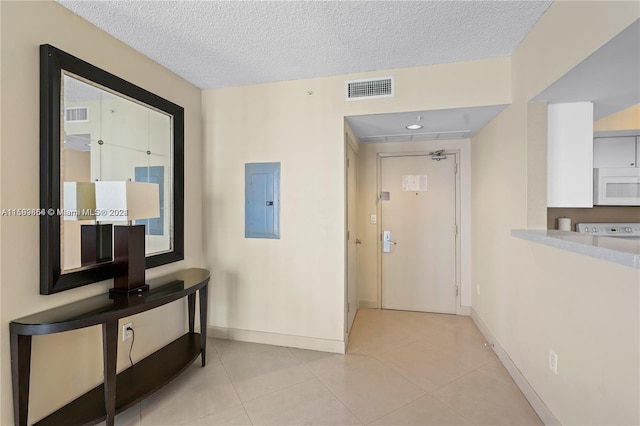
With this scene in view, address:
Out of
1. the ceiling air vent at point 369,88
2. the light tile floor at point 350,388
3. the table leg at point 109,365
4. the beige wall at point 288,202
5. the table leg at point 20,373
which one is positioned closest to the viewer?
the table leg at point 20,373

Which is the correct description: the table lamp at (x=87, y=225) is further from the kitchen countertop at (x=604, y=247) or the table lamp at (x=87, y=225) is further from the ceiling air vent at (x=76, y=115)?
the kitchen countertop at (x=604, y=247)

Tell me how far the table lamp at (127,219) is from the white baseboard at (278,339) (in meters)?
1.25

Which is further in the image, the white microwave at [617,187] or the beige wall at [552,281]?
the white microwave at [617,187]

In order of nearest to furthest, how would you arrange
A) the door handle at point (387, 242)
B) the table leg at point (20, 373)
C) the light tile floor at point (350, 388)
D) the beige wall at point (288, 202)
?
the table leg at point (20, 373) < the light tile floor at point (350, 388) < the beige wall at point (288, 202) < the door handle at point (387, 242)

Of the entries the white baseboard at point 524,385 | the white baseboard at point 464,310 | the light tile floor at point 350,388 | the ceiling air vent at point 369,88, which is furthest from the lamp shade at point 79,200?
the white baseboard at point 464,310

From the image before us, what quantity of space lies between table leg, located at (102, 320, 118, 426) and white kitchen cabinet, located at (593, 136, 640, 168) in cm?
445

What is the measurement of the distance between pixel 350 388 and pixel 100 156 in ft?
8.05

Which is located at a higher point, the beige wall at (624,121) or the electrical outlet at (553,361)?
the beige wall at (624,121)

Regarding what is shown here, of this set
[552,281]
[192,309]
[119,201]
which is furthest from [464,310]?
[119,201]

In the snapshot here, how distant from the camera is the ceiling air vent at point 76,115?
5.81 ft

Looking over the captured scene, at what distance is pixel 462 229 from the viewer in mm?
3676

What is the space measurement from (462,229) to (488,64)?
1.97 m

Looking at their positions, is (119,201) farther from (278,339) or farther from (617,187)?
(617,187)

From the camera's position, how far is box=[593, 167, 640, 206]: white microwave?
289 cm
